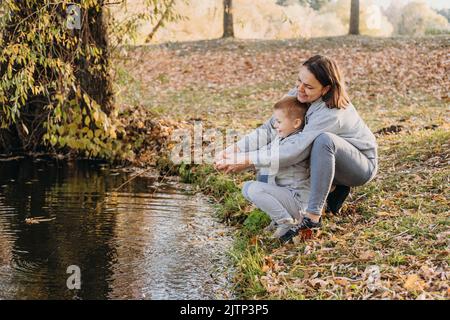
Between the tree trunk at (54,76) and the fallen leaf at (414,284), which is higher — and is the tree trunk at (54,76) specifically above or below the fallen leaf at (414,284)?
above

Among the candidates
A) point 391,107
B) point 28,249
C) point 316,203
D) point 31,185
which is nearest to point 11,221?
point 28,249

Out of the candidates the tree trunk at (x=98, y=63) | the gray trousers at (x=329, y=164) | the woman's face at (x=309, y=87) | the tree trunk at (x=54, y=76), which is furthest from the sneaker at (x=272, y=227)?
the tree trunk at (x=98, y=63)

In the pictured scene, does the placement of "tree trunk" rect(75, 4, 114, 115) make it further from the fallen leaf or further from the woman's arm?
the fallen leaf

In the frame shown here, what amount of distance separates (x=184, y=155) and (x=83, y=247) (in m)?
3.74

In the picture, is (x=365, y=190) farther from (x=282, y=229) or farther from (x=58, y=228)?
(x=58, y=228)

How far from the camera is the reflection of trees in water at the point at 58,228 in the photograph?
4645mm

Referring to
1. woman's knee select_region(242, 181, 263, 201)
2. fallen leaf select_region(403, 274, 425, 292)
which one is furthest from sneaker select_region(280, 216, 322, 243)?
fallen leaf select_region(403, 274, 425, 292)

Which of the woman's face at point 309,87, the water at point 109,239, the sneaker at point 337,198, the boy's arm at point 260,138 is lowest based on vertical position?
the water at point 109,239

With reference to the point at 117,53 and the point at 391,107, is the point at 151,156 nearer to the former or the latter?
the point at 117,53

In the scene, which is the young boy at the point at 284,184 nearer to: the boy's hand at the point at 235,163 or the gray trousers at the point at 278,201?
the gray trousers at the point at 278,201

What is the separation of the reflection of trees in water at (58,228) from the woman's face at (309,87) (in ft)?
6.25

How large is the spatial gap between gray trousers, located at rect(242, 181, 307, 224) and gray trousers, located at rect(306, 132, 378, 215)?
5.6 inches

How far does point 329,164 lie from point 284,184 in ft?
1.49

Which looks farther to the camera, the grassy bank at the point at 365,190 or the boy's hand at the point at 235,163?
the boy's hand at the point at 235,163
